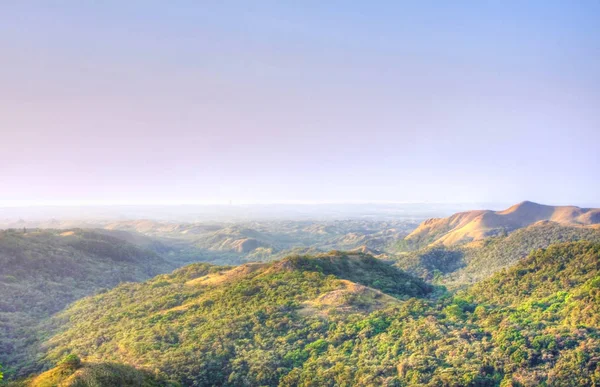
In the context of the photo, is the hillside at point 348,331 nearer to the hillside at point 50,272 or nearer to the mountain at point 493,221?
the hillside at point 50,272

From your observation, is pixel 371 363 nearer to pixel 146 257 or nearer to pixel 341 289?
pixel 341 289

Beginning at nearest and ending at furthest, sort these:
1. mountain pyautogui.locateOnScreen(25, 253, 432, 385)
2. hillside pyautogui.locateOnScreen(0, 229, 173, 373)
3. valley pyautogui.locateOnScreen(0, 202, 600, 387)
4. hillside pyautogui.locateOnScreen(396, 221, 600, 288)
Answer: valley pyautogui.locateOnScreen(0, 202, 600, 387) → mountain pyautogui.locateOnScreen(25, 253, 432, 385) → hillside pyautogui.locateOnScreen(0, 229, 173, 373) → hillside pyautogui.locateOnScreen(396, 221, 600, 288)

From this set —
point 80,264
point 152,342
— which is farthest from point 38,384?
point 80,264

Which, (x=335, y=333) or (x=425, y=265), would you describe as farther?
(x=425, y=265)

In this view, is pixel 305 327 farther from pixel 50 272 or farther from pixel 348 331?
pixel 50 272

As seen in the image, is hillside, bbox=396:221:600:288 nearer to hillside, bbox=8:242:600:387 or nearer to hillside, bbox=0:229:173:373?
hillside, bbox=8:242:600:387

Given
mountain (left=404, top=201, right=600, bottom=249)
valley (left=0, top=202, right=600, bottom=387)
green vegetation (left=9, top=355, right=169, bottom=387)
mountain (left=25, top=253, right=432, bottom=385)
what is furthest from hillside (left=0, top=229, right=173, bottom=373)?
mountain (left=404, top=201, right=600, bottom=249)

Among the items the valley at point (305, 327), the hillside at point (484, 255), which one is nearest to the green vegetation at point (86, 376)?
the valley at point (305, 327)
